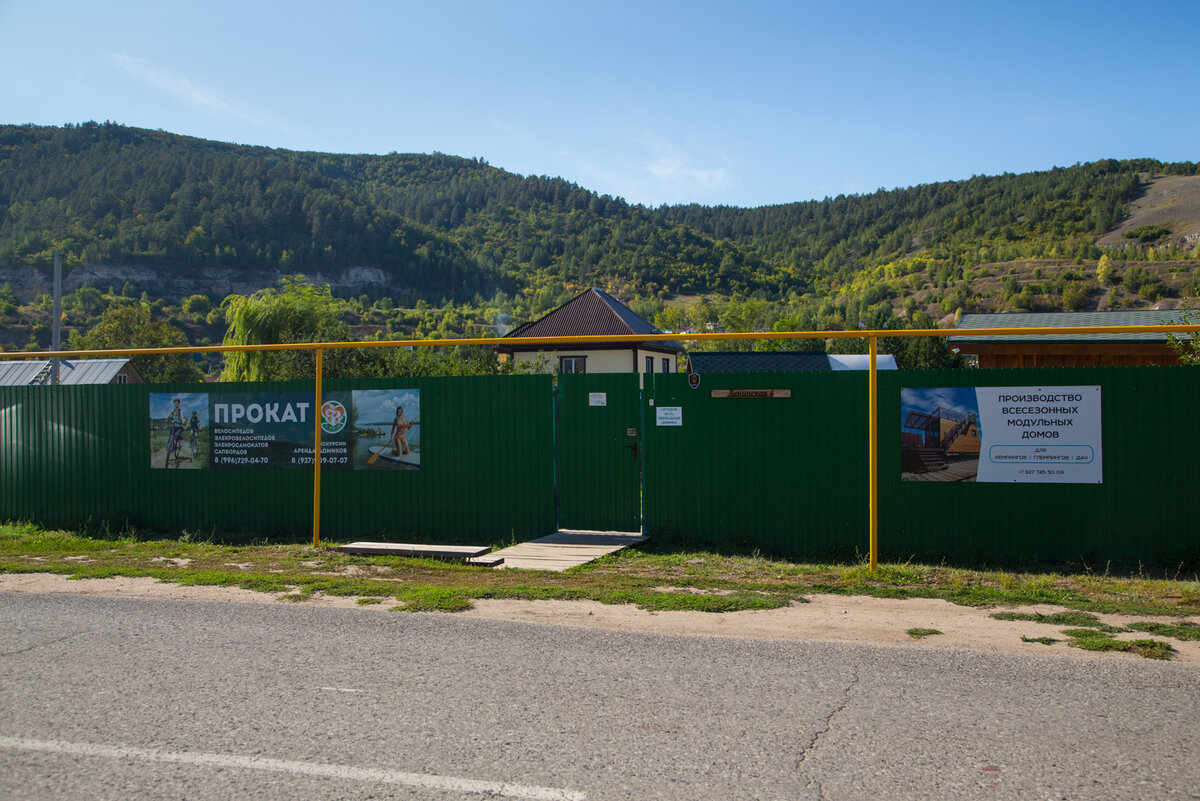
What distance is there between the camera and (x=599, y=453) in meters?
9.90

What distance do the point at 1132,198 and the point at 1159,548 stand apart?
144311 millimetres

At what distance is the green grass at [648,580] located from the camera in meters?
6.96

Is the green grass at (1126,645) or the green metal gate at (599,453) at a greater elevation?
the green metal gate at (599,453)

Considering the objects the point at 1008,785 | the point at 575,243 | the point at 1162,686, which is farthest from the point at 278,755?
the point at 575,243

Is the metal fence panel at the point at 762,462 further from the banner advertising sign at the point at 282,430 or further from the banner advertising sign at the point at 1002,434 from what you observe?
the banner advertising sign at the point at 282,430

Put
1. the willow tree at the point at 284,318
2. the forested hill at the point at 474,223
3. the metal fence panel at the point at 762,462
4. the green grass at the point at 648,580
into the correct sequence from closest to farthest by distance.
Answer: the green grass at the point at 648,580
the metal fence panel at the point at 762,462
the willow tree at the point at 284,318
the forested hill at the point at 474,223

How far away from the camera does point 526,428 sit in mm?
10164

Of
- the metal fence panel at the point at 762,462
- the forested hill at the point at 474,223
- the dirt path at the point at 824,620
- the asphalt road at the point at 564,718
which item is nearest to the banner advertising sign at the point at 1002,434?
the metal fence panel at the point at 762,462

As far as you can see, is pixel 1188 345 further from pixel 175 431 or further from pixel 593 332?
pixel 593 332

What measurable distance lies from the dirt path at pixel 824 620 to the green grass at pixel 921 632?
5 centimetres

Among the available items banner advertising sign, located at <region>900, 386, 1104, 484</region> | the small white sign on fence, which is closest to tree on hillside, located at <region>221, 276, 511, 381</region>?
the small white sign on fence

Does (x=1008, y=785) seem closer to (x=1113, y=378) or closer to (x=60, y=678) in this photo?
(x=60, y=678)

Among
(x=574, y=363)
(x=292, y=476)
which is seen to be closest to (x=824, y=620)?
(x=292, y=476)

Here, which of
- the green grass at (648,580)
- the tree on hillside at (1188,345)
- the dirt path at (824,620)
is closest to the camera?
the dirt path at (824,620)
